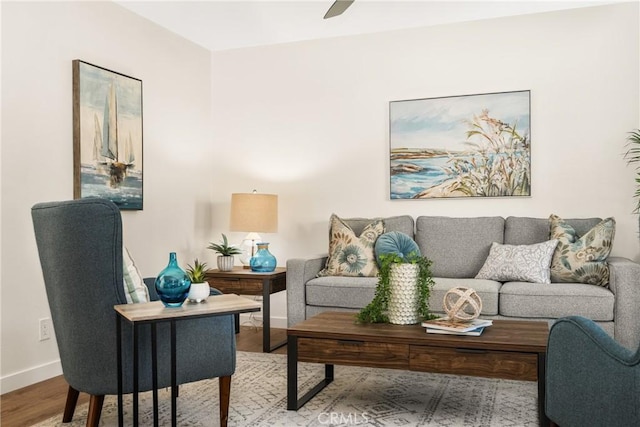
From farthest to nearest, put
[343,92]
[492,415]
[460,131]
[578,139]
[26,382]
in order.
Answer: [343,92]
[460,131]
[578,139]
[26,382]
[492,415]

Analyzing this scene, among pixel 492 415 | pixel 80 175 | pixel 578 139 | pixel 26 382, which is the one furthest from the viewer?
pixel 578 139

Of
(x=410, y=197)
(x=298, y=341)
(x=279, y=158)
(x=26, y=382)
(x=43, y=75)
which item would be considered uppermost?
(x=43, y=75)

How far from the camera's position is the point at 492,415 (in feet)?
8.94

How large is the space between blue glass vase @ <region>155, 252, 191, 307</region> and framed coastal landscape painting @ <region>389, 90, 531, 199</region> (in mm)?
2743

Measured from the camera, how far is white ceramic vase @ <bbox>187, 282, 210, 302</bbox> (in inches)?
91.6

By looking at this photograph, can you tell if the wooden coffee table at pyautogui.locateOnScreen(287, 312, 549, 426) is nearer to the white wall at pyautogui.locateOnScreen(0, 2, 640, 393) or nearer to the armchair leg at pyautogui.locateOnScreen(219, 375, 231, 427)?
the armchair leg at pyautogui.locateOnScreen(219, 375, 231, 427)

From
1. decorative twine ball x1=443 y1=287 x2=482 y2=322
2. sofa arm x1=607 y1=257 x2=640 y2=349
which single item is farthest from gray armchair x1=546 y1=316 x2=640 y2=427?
sofa arm x1=607 y1=257 x2=640 y2=349

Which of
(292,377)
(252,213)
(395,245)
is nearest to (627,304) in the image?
(395,245)

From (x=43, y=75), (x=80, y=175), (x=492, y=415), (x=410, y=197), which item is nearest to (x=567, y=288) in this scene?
(x=492, y=415)

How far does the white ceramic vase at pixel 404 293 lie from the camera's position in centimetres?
284

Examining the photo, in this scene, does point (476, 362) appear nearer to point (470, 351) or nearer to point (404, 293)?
point (470, 351)

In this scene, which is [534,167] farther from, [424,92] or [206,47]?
[206,47]

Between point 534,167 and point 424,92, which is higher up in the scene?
point 424,92

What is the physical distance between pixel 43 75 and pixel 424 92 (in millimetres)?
2727
